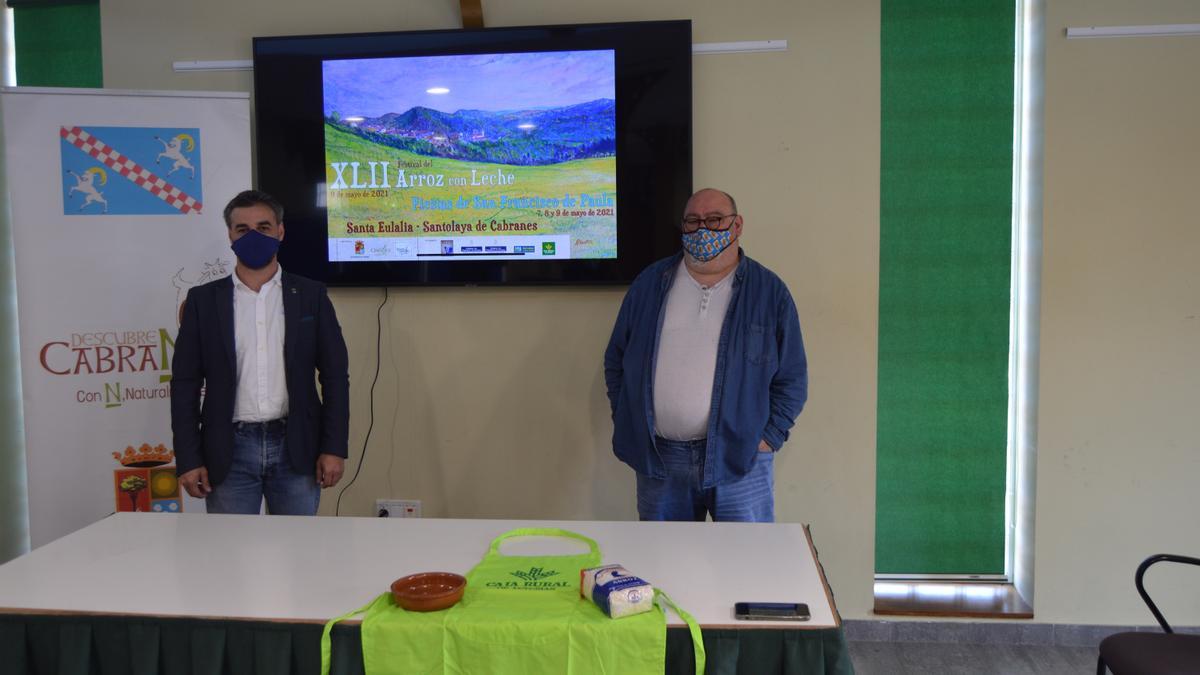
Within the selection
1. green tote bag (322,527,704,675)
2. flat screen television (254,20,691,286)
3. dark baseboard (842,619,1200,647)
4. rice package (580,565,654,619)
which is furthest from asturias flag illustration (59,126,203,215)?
dark baseboard (842,619,1200,647)

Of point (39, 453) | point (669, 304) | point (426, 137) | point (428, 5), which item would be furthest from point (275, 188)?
point (669, 304)

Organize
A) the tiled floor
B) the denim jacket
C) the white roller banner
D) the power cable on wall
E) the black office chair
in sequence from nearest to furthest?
the black office chair → the denim jacket → the tiled floor → the white roller banner → the power cable on wall

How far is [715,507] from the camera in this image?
2.53m

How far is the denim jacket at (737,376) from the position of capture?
246 centimetres

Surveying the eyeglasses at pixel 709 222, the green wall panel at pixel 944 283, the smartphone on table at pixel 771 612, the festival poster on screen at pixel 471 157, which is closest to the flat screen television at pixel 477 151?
the festival poster on screen at pixel 471 157

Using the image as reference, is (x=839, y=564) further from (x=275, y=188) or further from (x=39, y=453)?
(x=39, y=453)

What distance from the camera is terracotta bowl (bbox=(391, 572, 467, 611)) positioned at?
156 centimetres

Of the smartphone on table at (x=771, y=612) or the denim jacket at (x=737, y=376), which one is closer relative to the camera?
the smartphone on table at (x=771, y=612)

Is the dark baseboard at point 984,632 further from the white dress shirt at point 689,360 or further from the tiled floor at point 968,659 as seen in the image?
the white dress shirt at point 689,360

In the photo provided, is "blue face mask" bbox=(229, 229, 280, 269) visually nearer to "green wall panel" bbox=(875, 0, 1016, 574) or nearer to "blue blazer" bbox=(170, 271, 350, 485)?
"blue blazer" bbox=(170, 271, 350, 485)

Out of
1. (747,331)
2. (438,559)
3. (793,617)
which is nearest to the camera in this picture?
(793,617)

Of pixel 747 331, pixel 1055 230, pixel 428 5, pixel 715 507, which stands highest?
pixel 428 5

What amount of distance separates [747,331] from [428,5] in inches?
78.1

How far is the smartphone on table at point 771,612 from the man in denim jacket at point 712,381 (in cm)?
92
